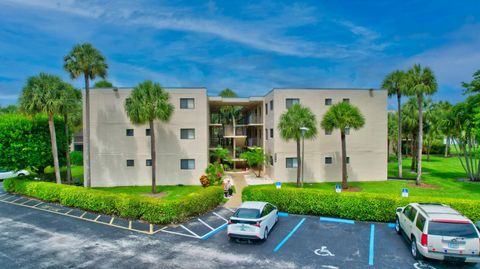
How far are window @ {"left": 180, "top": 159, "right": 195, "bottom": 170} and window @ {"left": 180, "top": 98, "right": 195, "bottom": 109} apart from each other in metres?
5.19

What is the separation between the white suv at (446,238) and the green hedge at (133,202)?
10937mm

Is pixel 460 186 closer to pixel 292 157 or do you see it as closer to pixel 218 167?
pixel 292 157

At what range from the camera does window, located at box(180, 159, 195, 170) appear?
2564 cm

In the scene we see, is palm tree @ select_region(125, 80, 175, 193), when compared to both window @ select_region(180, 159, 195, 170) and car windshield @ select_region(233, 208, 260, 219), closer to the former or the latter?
window @ select_region(180, 159, 195, 170)

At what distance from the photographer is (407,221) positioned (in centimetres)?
1130

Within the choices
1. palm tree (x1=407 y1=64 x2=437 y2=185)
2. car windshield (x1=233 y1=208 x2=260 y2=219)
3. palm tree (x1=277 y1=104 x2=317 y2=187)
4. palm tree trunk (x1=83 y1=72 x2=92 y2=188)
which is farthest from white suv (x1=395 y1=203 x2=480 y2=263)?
palm tree trunk (x1=83 y1=72 x2=92 y2=188)

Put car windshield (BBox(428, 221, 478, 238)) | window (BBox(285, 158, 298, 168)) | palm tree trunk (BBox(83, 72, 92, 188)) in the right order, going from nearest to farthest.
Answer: car windshield (BBox(428, 221, 478, 238)) → palm tree trunk (BBox(83, 72, 92, 188)) → window (BBox(285, 158, 298, 168))

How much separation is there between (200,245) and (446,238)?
938cm

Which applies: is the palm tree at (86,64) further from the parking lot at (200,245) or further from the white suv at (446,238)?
the white suv at (446,238)

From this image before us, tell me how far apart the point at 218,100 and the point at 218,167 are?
27.3 feet

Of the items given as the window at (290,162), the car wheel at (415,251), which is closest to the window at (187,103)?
the window at (290,162)

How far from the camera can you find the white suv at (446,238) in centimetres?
891

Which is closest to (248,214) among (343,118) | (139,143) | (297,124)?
(297,124)

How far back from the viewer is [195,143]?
25672mm
